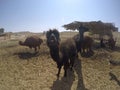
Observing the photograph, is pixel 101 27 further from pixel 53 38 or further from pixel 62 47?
pixel 53 38

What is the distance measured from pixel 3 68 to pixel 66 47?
4733 mm

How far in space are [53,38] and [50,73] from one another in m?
3.57

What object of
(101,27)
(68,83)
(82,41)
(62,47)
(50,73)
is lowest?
(68,83)

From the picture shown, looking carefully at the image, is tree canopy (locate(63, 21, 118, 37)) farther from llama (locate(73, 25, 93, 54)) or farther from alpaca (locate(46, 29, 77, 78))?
alpaca (locate(46, 29, 77, 78))

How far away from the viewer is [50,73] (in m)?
13.6

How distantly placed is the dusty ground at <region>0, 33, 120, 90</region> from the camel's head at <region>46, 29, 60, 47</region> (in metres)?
2.44

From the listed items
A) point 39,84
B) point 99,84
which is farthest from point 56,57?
point 99,84


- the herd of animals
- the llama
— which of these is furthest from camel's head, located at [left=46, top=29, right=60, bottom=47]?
the llama

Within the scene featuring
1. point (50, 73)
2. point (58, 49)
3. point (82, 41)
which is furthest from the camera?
point (82, 41)

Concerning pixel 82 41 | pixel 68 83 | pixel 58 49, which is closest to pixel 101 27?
pixel 82 41

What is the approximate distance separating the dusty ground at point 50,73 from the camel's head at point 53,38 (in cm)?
244

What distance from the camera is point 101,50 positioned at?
19.7 meters

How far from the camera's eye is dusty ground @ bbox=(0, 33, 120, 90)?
466 inches

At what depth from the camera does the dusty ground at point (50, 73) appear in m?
11.8
